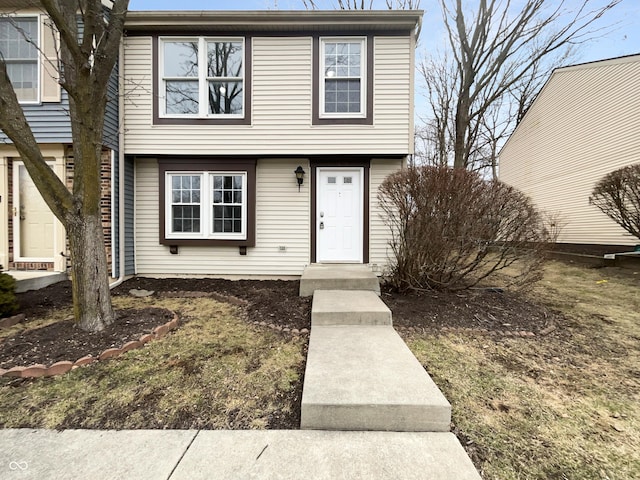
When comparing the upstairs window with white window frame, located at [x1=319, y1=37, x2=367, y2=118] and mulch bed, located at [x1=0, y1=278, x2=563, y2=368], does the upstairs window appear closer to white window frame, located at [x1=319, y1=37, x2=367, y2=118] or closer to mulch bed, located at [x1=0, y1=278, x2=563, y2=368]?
mulch bed, located at [x1=0, y1=278, x2=563, y2=368]

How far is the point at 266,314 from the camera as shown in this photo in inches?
173

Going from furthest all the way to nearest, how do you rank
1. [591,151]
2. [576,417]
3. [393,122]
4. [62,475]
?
[591,151] < [393,122] < [576,417] < [62,475]

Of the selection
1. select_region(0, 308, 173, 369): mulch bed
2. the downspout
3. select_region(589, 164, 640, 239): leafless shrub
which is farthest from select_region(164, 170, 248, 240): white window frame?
select_region(589, 164, 640, 239): leafless shrub

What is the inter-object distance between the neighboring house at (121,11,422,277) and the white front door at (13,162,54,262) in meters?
1.43

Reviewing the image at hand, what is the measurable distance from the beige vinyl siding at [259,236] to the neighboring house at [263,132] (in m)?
0.02

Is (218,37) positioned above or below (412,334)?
above

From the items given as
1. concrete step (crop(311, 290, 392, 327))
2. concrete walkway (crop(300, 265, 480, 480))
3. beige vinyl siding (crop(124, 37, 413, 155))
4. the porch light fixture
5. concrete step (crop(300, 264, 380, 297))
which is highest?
beige vinyl siding (crop(124, 37, 413, 155))

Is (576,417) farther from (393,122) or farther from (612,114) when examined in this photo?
(612,114)

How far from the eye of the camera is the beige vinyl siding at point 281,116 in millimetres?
6230

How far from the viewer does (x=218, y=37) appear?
20.6 feet

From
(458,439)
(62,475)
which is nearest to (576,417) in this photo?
(458,439)

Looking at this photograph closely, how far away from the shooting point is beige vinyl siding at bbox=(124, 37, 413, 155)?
623 cm

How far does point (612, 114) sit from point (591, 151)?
3.97 feet

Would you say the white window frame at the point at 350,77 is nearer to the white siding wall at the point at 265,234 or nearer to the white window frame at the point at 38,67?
the white siding wall at the point at 265,234
